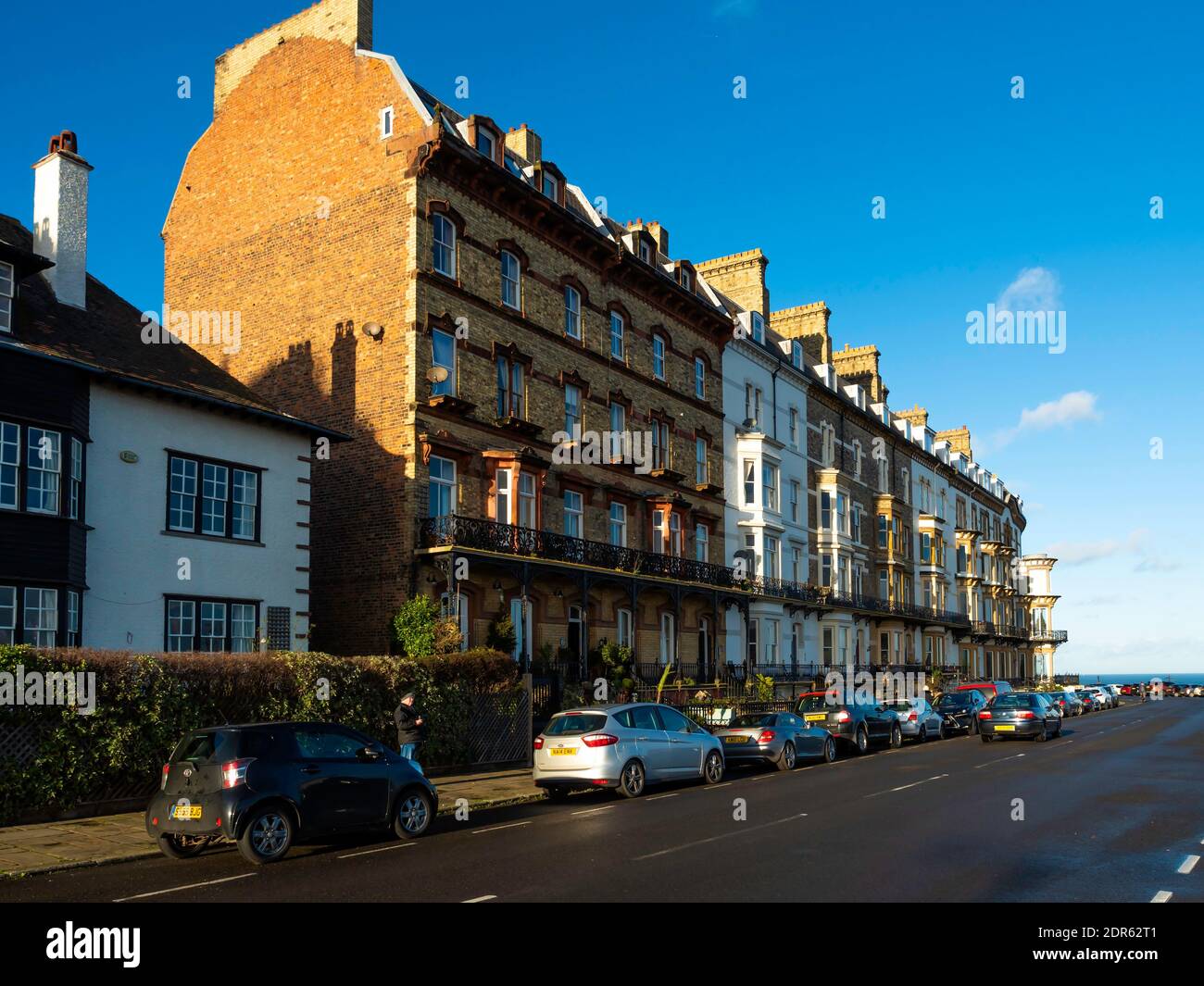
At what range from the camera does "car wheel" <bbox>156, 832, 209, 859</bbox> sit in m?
13.3

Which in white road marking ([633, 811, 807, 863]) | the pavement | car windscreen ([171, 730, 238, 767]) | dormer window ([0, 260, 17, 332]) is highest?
dormer window ([0, 260, 17, 332])

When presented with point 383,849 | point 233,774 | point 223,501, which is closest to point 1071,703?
point 223,501

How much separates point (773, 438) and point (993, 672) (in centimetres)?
4972

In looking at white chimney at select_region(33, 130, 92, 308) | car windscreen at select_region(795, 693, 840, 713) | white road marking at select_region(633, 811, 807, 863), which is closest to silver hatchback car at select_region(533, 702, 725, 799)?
white road marking at select_region(633, 811, 807, 863)

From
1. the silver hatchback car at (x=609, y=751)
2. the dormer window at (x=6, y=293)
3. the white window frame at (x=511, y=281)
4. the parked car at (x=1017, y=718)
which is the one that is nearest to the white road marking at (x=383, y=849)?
the silver hatchback car at (x=609, y=751)

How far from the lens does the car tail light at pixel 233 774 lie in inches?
496

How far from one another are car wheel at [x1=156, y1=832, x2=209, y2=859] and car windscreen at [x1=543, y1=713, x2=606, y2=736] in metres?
7.00

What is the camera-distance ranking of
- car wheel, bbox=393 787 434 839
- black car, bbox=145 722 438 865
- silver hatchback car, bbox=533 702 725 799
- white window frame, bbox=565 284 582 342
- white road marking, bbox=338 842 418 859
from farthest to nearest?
white window frame, bbox=565 284 582 342 < silver hatchback car, bbox=533 702 725 799 < car wheel, bbox=393 787 434 839 < white road marking, bbox=338 842 418 859 < black car, bbox=145 722 438 865

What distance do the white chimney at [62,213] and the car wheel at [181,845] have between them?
13869 millimetres

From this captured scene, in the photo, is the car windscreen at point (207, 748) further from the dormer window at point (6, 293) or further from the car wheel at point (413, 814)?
the dormer window at point (6, 293)

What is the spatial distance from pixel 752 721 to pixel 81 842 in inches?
586

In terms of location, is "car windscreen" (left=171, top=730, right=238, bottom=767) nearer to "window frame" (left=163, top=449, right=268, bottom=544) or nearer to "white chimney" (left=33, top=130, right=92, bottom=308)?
"window frame" (left=163, top=449, right=268, bottom=544)
